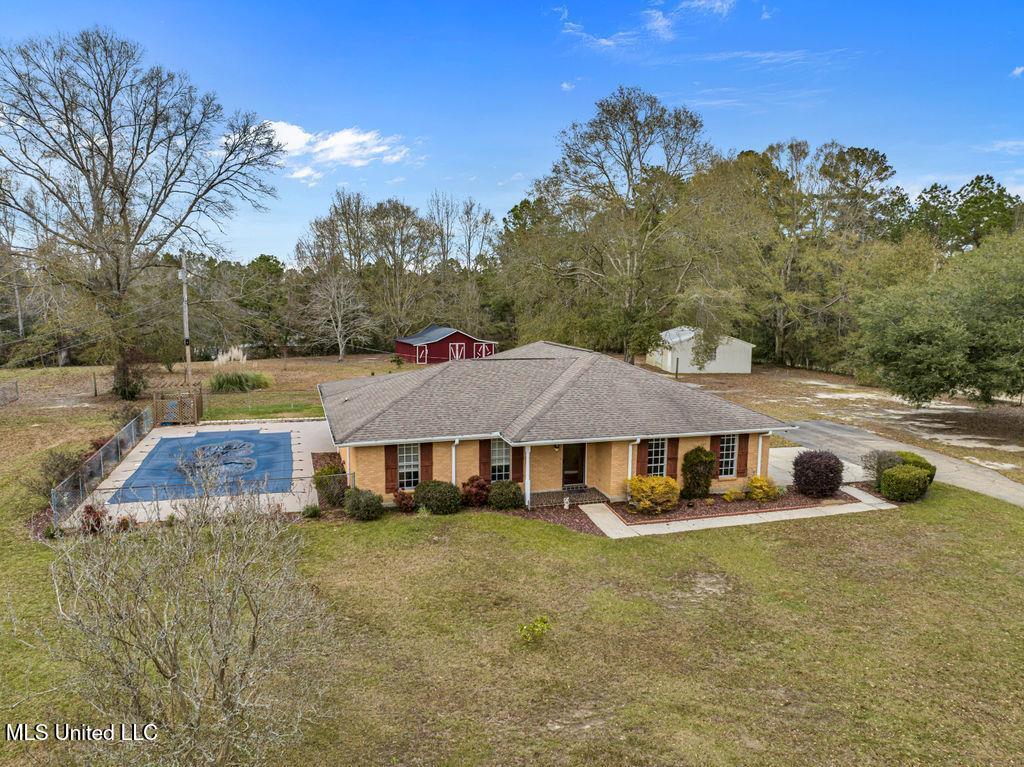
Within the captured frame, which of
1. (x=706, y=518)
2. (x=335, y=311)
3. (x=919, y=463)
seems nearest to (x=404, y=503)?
(x=706, y=518)

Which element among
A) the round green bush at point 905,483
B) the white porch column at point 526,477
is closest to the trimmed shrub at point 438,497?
the white porch column at point 526,477

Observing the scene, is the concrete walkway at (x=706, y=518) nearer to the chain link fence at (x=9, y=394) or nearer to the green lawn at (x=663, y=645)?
the green lawn at (x=663, y=645)

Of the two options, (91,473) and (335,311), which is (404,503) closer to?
(91,473)

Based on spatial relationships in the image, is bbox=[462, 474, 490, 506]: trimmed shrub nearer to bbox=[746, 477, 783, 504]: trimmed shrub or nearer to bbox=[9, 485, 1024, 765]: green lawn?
bbox=[9, 485, 1024, 765]: green lawn

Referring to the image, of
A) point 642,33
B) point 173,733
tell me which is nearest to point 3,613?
point 173,733

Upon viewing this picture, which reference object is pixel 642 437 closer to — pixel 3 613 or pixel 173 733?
pixel 173 733
